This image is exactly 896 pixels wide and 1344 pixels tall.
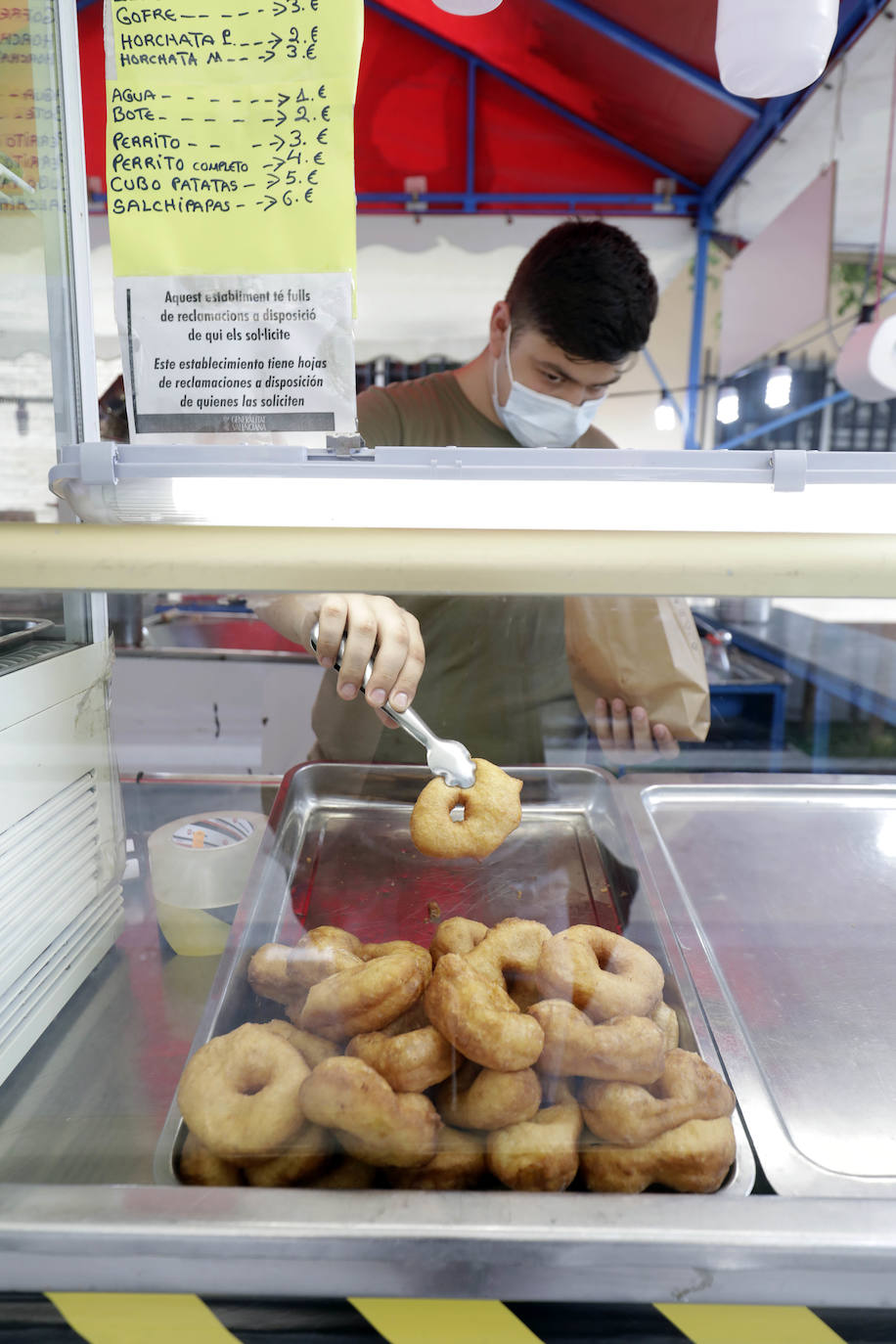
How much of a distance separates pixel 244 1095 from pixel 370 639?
1.39 ft

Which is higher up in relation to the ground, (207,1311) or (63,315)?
(63,315)

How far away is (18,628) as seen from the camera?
91 cm

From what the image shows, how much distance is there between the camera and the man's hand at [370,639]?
790 millimetres

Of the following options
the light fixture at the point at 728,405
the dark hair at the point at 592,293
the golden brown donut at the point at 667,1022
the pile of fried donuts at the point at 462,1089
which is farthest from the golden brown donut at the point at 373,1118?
the light fixture at the point at 728,405

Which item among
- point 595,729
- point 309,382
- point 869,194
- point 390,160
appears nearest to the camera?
point 309,382

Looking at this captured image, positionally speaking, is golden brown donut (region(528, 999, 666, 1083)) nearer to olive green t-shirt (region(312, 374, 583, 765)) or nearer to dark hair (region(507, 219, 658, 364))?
olive green t-shirt (region(312, 374, 583, 765))

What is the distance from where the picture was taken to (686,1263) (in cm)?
59

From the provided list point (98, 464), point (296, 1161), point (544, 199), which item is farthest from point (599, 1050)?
point (544, 199)

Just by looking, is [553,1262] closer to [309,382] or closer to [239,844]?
[239,844]

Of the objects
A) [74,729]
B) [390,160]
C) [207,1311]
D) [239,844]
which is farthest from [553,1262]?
[390,160]

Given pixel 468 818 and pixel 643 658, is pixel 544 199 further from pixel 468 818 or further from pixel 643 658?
pixel 468 818

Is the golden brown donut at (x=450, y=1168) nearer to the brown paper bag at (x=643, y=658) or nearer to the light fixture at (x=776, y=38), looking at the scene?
the brown paper bag at (x=643, y=658)

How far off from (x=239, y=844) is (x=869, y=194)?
426 cm

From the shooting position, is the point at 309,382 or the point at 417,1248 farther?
the point at 309,382
